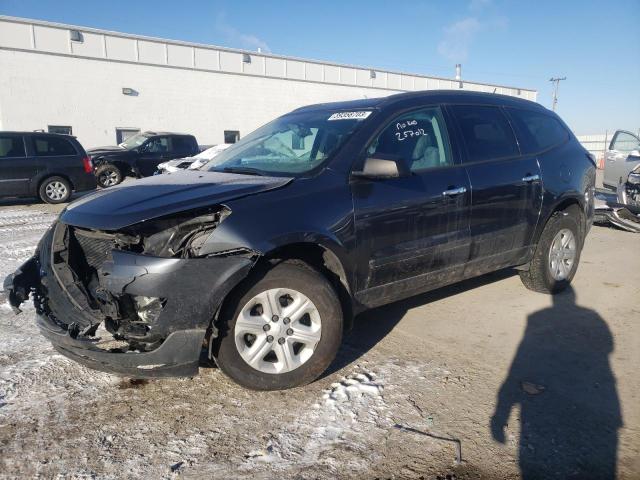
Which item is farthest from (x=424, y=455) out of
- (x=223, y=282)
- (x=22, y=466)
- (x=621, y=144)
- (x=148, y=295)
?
(x=621, y=144)

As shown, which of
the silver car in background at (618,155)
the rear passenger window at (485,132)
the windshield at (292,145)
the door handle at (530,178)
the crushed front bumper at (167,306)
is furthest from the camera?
the silver car in background at (618,155)

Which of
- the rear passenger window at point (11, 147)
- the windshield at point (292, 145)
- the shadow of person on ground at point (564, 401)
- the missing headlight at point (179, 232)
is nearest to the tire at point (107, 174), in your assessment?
the rear passenger window at point (11, 147)

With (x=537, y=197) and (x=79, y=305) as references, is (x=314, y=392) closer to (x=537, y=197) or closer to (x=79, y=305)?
(x=79, y=305)

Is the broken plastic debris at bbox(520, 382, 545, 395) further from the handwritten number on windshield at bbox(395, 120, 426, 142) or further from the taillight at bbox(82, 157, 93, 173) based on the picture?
the taillight at bbox(82, 157, 93, 173)

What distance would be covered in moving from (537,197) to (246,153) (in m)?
2.62

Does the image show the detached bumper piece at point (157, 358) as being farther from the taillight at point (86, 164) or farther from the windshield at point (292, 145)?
the taillight at point (86, 164)

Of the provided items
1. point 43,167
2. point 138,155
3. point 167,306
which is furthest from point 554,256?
point 138,155

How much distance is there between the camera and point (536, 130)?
4922 mm

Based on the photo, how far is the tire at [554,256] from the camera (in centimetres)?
487

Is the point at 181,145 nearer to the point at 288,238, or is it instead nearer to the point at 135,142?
the point at 135,142

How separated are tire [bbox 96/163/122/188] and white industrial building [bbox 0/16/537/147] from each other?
663 centimetres

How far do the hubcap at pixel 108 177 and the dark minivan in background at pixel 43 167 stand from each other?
2.61 m

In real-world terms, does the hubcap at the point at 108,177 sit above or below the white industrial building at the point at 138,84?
below

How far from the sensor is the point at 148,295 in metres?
2.69
